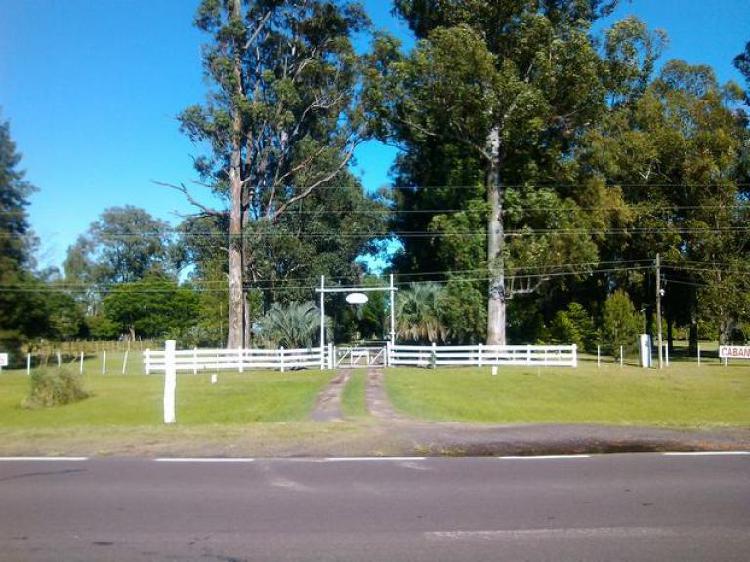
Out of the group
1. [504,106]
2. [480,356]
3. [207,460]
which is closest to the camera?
[207,460]

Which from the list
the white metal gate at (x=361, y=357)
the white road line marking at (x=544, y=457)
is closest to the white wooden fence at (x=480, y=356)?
the white metal gate at (x=361, y=357)

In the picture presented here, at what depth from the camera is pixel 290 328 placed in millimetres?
41031

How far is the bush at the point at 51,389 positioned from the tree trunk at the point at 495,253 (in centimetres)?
2341

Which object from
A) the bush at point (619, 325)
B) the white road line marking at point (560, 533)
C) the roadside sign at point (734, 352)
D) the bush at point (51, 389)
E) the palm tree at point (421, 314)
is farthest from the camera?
the bush at point (619, 325)

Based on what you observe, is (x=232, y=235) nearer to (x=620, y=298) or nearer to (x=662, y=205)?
(x=620, y=298)

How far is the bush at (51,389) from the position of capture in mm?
21641

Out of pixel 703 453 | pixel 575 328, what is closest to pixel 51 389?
pixel 703 453

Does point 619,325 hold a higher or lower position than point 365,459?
higher

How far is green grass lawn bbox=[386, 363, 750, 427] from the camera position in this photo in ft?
61.2

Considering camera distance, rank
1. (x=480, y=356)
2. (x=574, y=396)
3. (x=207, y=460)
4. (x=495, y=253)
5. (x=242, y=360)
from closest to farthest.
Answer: (x=207, y=460) → (x=574, y=396) → (x=242, y=360) → (x=480, y=356) → (x=495, y=253)

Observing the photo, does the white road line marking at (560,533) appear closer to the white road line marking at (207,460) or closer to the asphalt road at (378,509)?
the asphalt road at (378,509)

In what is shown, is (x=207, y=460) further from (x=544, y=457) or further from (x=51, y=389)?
(x=51, y=389)

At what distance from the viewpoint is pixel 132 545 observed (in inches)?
263

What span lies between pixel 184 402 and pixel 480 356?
17516mm
